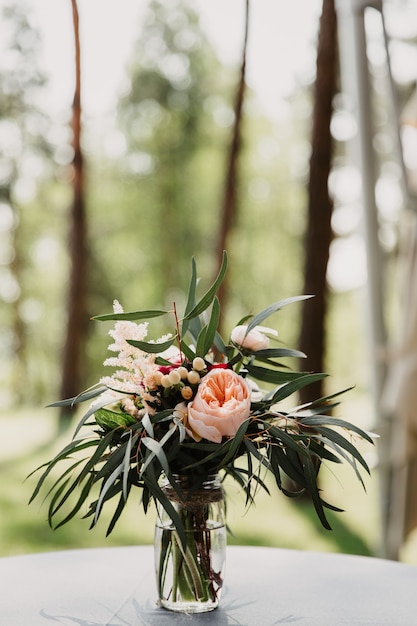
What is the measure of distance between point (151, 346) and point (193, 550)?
288mm

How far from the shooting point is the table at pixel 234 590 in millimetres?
1186

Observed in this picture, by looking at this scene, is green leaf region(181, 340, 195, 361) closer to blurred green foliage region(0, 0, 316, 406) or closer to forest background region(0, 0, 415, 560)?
forest background region(0, 0, 415, 560)

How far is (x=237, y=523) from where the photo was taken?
4.35 metres

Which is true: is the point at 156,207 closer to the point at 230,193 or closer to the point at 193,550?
the point at 230,193

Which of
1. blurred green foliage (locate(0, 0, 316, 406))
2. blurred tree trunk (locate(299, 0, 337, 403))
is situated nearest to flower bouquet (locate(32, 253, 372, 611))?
blurred tree trunk (locate(299, 0, 337, 403))

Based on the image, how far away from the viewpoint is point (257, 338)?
48.3 inches

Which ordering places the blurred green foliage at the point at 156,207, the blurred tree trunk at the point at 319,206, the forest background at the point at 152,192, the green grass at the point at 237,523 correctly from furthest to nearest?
1. the blurred green foliage at the point at 156,207
2. the forest background at the point at 152,192
3. the blurred tree trunk at the point at 319,206
4. the green grass at the point at 237,523

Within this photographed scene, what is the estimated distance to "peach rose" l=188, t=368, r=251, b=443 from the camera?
111 centimetres

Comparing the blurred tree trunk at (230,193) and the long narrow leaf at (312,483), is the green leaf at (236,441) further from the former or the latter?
the blurred tree trunk at (230,193)

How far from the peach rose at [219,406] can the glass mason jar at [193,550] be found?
0.09 m

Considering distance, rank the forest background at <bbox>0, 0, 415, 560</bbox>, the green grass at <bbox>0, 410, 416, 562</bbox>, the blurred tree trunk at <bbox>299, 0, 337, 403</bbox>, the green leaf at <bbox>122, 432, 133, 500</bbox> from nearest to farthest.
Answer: the green leaf at <bbox>122, 432, 133, 500</bbox>, the green grass at <bbox>0, 410, 416, 562</bbox>, the blurred tree trunk at <bbox>299, 0, 337, 403</bbox>, the forest background at <bbox>0, 0, 415, 560</bbox>

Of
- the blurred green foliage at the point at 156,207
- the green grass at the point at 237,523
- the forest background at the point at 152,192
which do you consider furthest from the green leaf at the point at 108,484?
the blurred green foliage at the point at 156,207

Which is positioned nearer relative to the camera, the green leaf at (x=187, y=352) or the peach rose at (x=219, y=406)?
the peach rose at (x=219, y=406)

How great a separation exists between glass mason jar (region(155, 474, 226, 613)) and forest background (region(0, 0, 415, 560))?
12.9 ft
